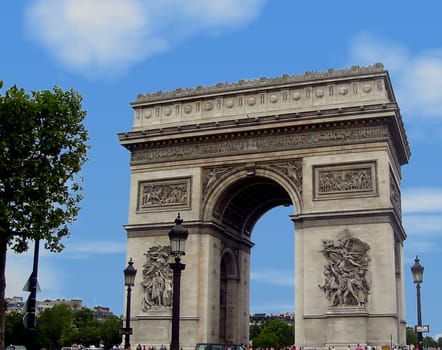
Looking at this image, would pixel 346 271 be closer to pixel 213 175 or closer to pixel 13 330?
pixel 213 175

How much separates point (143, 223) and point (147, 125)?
5337mm

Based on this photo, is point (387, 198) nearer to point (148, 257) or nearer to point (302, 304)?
point (302, 304)

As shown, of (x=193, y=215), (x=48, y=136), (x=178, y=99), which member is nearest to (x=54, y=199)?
(x=48, y=136)

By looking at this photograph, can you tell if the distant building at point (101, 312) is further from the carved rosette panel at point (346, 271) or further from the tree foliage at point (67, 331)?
the carved rosette panel at point (346, 271)

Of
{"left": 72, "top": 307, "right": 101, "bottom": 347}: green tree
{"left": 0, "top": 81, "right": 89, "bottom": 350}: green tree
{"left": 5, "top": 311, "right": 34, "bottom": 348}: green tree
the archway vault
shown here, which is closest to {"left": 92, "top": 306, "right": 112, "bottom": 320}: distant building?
{"left": 72, "top": 307, "right": 101, "bottom": 347}: green tree

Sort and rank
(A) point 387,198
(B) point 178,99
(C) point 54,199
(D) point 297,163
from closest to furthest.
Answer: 1. (C) point 54,199
2. (A) point 387,198
3. (D) point 297,163
4. (B) point 178,99

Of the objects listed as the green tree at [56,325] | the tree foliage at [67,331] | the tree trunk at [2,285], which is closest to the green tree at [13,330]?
the tree foliage at [67,331]

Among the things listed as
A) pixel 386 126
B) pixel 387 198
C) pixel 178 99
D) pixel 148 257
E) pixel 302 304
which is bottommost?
pixel 302 304

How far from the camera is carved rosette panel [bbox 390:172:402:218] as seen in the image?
3609 cm

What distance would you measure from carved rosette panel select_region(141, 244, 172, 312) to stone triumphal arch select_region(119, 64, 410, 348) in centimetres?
5

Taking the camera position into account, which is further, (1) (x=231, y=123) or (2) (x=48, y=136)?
(1) (x=231, y=123)

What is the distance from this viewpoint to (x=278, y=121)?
36250 mm

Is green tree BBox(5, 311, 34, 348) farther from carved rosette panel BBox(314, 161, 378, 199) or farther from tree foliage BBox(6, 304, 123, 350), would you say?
carved rosette panel BBox(314, 161, 378, 199)

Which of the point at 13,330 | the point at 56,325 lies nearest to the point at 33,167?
the point at 13,330
